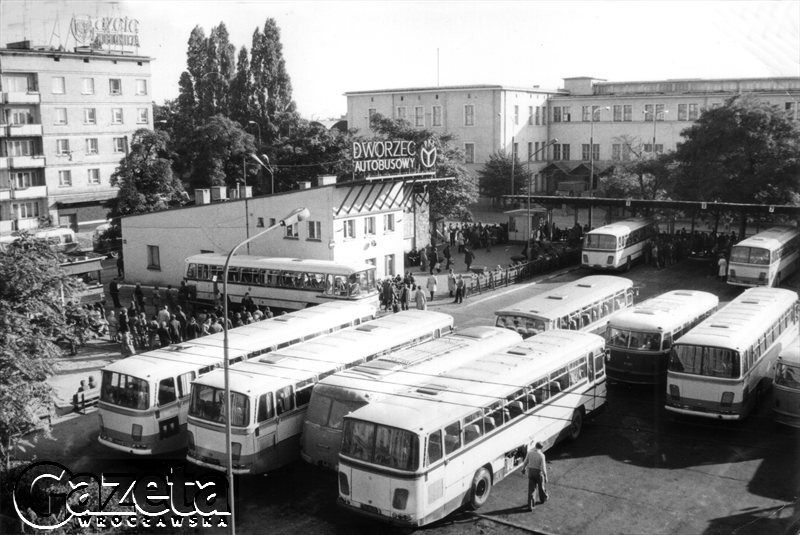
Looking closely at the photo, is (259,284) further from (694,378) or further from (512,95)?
(512,95)

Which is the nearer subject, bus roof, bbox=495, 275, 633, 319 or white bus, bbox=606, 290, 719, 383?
white bus, bbox=606, 290, 719, 383

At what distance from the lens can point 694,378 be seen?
19.0 metres

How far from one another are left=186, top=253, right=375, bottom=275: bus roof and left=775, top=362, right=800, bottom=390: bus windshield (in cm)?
1581

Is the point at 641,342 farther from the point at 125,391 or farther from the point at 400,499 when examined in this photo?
the point at 125,391

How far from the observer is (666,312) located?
901 inches

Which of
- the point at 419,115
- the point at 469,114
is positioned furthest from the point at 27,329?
the point at 419,115

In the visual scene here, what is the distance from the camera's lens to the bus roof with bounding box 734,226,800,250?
3363 cm

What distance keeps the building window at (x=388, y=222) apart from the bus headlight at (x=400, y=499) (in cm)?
2448

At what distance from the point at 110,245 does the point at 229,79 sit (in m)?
19.9

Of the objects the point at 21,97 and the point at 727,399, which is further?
the point at 21,97

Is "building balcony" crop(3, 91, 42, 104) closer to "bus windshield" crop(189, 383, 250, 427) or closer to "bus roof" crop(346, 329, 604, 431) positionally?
"bus windshield" crop(189, 383, 250, 427)

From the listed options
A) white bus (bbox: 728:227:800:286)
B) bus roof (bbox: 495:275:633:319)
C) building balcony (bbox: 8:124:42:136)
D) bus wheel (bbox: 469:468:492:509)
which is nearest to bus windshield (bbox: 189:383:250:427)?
bus wheel (bbox: 469:468:492:509)

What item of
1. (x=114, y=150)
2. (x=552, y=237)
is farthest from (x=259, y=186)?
(x=552, y=237)

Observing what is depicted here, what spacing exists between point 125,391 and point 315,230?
17755 mm
